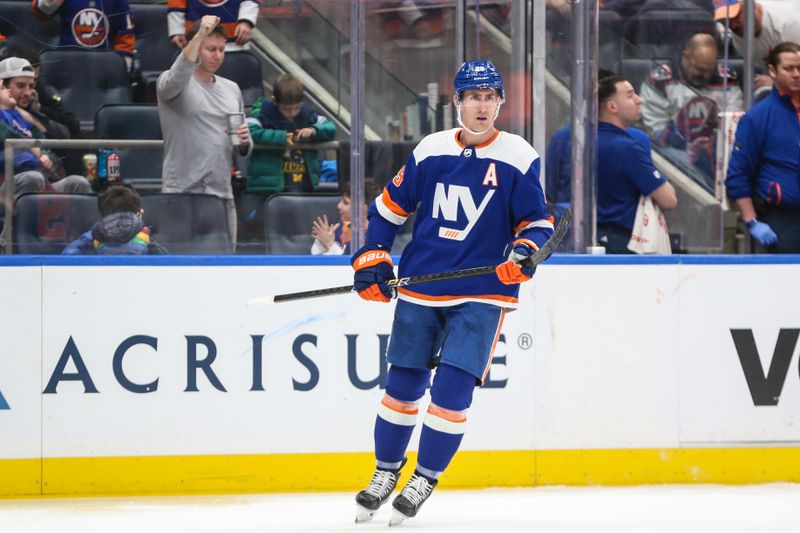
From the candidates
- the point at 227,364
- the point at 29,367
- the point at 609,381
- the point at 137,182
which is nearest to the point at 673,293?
the point at 609,381

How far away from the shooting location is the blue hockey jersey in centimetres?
370

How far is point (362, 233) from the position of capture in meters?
4.68

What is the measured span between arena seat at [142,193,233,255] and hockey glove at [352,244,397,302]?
3.10 ft

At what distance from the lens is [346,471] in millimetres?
4547

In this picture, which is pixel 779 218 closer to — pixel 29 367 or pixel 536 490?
pixel 536 490

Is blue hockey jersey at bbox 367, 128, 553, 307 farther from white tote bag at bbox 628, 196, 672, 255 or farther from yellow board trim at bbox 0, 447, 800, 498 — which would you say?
white tote bag at bbox 628, 196, 672, 255

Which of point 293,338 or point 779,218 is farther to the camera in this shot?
point 779,218

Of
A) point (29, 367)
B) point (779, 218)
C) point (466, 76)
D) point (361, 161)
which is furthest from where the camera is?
point (779, 218)

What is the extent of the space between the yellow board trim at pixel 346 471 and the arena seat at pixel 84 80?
1177 mm

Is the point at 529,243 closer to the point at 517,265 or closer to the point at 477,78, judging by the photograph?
the point at 517,265

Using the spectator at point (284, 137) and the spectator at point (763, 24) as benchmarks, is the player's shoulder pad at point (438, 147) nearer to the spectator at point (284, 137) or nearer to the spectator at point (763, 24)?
the spectator at point (284, 137)

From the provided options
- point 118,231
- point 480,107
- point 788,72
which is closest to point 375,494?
point 480,107

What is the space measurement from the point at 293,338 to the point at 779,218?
1921mm

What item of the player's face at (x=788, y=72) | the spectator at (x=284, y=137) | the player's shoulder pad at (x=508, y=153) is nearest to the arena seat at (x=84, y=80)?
the spectator at (x=284, y=137)
